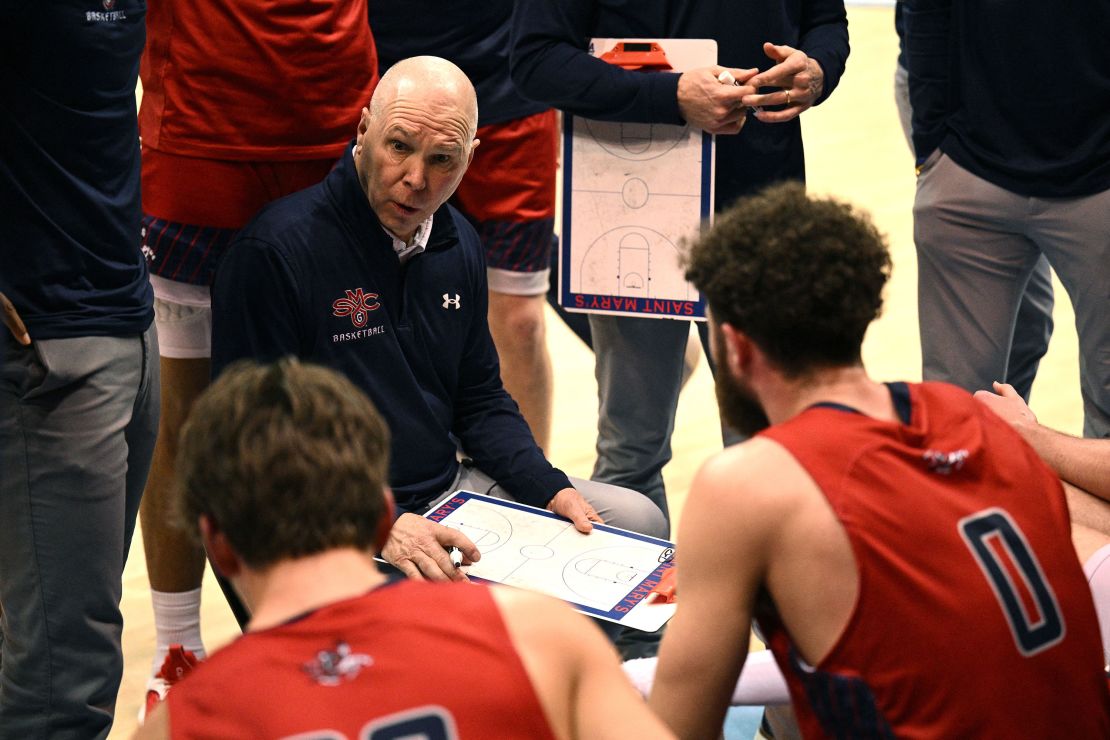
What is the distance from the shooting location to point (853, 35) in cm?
962

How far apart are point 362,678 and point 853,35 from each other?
888 centimetres

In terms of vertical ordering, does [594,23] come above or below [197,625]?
above

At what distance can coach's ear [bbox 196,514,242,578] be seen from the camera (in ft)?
4.81

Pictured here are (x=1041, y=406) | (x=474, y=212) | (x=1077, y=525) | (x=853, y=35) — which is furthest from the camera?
(x=853, y=35)

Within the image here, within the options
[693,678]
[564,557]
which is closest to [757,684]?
[693,678]

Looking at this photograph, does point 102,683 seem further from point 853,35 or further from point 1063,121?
point 853,35

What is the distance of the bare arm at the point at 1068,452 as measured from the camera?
2.51m

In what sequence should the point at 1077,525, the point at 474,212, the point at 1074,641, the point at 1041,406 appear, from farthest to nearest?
the point at 1041,406 < the point at 474,212 < the point at 1077,525 < the point at 1074,641

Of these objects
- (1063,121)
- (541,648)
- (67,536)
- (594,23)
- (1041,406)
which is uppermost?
(594,23)

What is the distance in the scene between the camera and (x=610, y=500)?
116 inches

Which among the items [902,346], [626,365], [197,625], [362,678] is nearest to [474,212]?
[626,365]

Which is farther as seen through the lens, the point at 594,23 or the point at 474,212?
the point at 474,212

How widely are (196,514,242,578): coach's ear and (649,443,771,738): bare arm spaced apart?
53 centimetres

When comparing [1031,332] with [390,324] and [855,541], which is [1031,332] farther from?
[855,541]
